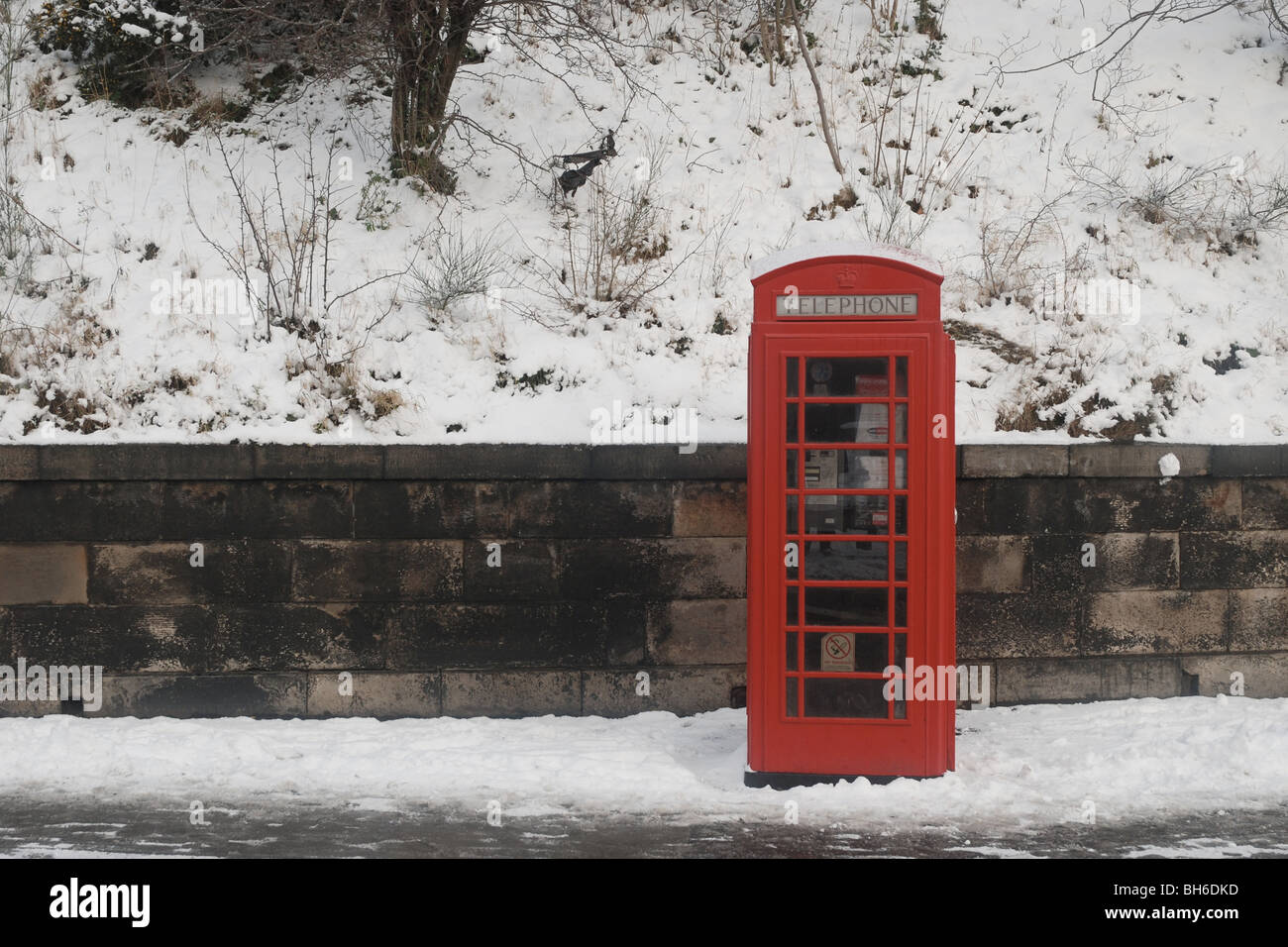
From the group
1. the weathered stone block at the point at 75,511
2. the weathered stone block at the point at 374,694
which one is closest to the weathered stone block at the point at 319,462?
the weathered stone block at the point at 75,511

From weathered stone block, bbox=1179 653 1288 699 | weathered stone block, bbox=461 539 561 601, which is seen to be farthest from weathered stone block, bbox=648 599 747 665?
weathered stone block, bbox=1179 653 1288 699

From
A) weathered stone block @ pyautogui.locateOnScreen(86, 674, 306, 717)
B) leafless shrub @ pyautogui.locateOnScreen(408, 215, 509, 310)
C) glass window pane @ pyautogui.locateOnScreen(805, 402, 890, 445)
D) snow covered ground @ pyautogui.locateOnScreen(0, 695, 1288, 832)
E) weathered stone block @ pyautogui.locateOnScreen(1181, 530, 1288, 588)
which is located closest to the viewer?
snow covered ground @ pyautogui.locateOnScreen(0, 695, 1288, 832)

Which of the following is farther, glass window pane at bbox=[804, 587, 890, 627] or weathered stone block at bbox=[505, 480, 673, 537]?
weathered stone block at bbox=[505, 480, 673, 537]

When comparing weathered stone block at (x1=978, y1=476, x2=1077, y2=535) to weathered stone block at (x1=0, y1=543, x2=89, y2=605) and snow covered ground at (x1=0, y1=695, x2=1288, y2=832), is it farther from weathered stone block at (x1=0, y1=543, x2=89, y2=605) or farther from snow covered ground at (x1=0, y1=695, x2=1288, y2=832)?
weathered stone block at (x1=0, y1=543, x2=89, y2=605)

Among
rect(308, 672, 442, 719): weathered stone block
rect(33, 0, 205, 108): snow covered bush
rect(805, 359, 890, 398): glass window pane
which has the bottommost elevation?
rect(308, 672, 442, 719): weathered stone block

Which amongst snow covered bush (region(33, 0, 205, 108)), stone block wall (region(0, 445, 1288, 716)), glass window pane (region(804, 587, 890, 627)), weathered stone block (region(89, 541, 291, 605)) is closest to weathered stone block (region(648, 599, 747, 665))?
stone block wall (region(0, 445, 1288, 716))

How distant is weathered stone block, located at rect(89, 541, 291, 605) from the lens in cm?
682

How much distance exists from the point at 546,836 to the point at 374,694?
7.08ft

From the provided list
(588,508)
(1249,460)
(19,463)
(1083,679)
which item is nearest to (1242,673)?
(1083,679)

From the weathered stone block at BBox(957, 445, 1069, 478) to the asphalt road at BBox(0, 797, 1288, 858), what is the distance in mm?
2283

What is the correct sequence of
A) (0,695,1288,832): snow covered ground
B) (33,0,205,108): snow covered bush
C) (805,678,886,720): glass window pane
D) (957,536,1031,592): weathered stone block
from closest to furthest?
(0,695,1288,832): snow covered ground
(805,678,886,720): glass window pane
(957,536,1031,592): weathered stone block
(33,0,205,108): snow covered bush

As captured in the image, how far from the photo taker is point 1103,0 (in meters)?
11.7

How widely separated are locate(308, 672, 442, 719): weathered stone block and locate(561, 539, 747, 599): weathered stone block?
1.03m

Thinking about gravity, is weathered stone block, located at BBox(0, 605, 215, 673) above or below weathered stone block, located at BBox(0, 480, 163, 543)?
below
